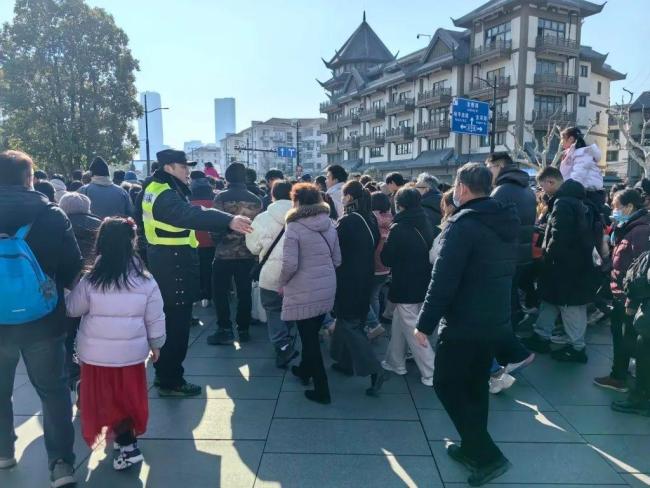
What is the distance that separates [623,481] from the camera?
124 inches

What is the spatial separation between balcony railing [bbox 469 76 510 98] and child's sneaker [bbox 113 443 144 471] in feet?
112

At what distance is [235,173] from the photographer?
5812 millimetres

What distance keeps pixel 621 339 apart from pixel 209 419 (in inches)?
149

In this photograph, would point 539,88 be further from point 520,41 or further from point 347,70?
point 347,70

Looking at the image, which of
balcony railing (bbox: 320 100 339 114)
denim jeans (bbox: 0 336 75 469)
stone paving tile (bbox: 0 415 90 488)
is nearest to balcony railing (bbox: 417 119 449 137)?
balcony railing (bbox: 320 100 339 114)

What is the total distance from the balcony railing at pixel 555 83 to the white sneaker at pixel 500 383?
33720 millimetres

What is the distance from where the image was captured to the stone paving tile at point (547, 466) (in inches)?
124

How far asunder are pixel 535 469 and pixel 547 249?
264cm

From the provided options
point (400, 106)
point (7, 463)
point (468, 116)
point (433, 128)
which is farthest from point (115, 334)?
point (400, 106)

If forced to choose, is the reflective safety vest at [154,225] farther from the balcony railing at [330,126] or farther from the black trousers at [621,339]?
the balcony railing at [330,126]

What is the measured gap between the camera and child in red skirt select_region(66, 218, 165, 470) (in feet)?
10.3

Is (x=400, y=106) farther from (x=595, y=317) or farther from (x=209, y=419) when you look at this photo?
(x=209, y=419)

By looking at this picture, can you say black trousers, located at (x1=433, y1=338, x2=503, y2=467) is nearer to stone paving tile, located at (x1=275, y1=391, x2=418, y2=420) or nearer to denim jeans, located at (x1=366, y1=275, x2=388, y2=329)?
stone paving tile, located at (x1=275, y1=391, x2=418, y2=420)

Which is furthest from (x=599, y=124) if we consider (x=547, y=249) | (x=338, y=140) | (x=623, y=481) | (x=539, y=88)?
(x=623, y=481)
